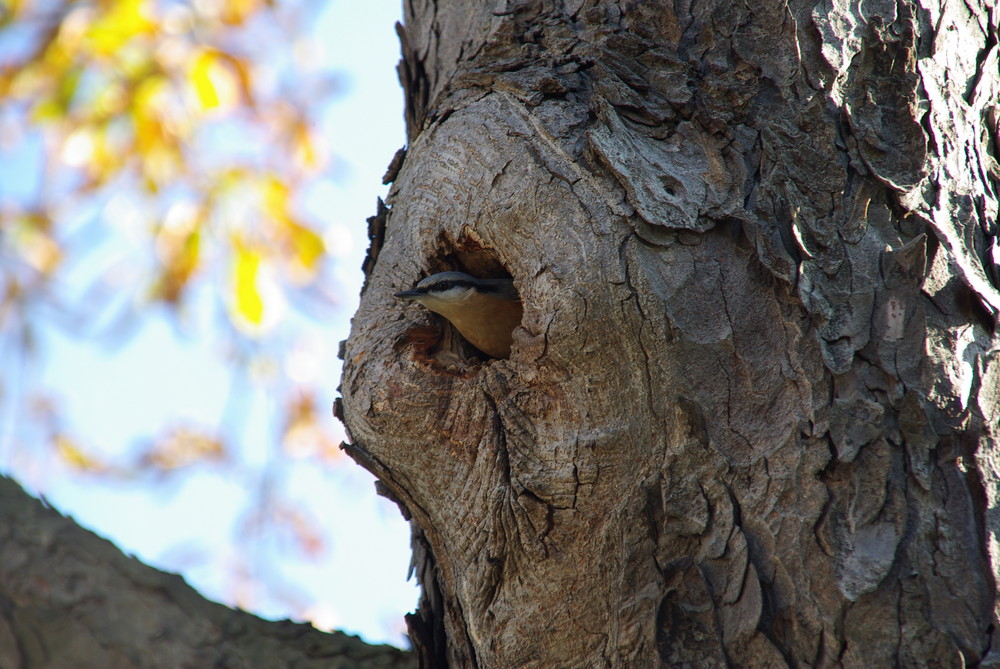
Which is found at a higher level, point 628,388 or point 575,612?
point 628,388

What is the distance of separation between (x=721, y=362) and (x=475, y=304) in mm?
938

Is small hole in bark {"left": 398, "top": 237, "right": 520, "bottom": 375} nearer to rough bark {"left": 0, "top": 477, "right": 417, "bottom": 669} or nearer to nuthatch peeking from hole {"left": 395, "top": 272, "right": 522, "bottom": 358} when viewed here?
nuthatch peeking from hole {"left": 395, "top": 272, "right": 522, "bottom": 358}

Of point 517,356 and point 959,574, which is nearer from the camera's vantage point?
point 959,574

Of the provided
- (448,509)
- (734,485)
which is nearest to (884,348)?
(734,485)

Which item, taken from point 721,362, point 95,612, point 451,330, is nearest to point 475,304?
point 451,330

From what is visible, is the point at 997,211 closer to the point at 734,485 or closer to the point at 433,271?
the point at 734,485

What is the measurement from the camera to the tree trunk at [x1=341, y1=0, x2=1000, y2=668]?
5.22 ft

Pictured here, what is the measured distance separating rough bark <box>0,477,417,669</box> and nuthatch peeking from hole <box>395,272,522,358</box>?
2.88 feet

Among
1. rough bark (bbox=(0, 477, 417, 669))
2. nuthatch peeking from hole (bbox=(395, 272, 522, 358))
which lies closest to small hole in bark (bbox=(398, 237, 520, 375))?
nuthatch peeking from hole (bbox=(395, 272, 522, 358))

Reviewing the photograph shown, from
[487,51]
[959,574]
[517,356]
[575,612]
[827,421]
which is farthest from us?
[487,51]

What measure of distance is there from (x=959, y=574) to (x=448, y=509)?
102cm

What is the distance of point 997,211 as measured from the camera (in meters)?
1.84

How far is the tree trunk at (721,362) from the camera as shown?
159 cm

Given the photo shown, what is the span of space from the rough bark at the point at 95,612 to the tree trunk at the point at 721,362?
47 cm
